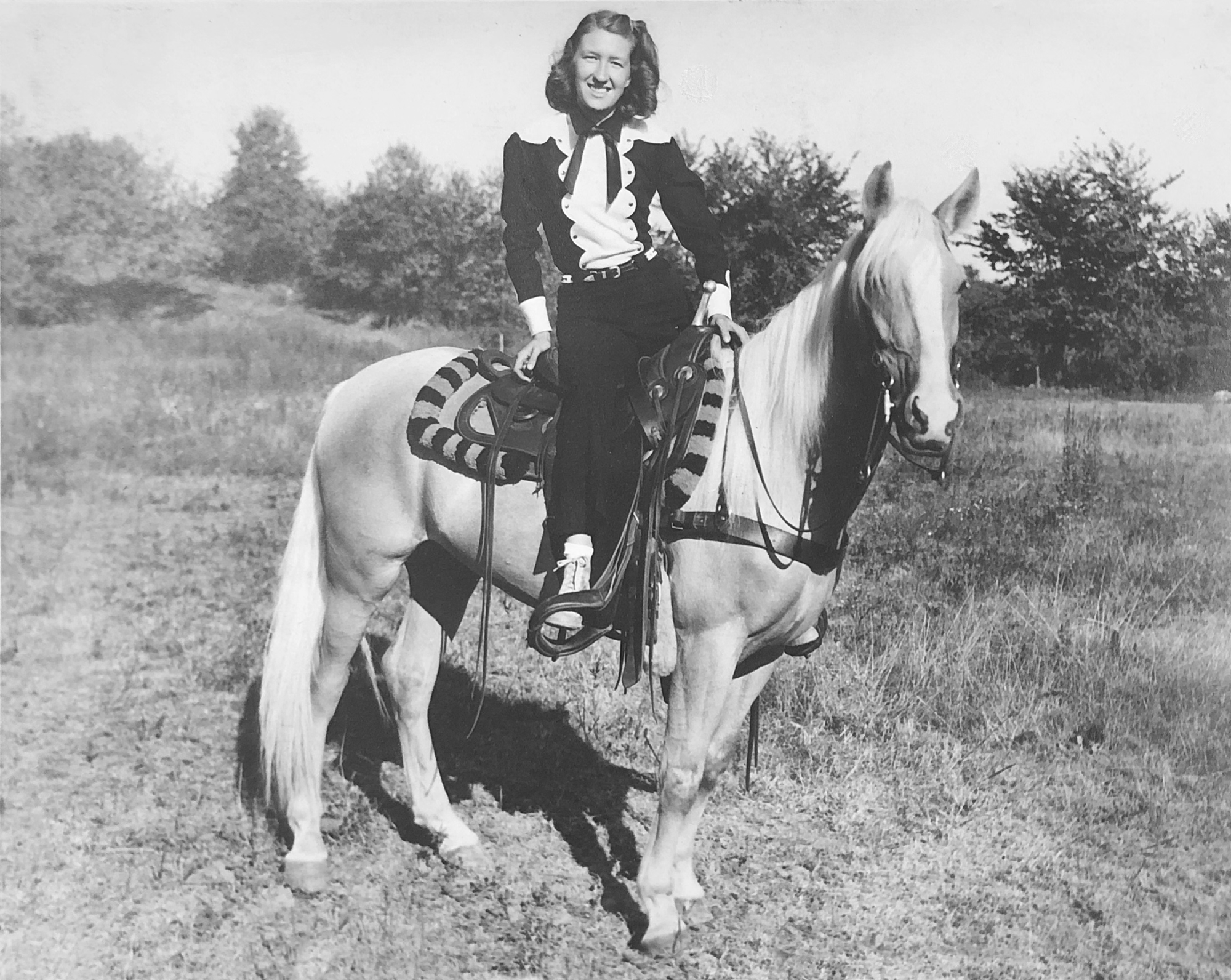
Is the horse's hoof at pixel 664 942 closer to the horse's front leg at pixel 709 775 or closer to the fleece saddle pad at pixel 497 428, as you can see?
the horse's front leg at pixel 709 775

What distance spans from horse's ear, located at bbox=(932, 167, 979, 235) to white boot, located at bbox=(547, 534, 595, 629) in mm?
1466

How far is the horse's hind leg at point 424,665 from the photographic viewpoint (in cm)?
398

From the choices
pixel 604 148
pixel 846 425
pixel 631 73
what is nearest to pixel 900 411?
pixel 846 425

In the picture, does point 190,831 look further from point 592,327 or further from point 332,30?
point 332,30

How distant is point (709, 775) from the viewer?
11.1 ft

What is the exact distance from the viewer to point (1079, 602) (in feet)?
17.7

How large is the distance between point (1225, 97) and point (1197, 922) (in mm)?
3271

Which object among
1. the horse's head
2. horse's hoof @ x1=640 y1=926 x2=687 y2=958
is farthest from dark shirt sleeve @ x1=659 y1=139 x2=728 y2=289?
horse's hoof @ x1=640 y1=926 x2=687 y2=958

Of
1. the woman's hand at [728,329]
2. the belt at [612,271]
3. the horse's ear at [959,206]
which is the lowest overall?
the woman's hand at [728,329]

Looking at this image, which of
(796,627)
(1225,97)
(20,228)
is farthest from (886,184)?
(20,228)

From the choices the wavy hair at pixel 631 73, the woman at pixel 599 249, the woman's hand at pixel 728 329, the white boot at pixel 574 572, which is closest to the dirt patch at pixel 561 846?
the white boot at pixel 574 572

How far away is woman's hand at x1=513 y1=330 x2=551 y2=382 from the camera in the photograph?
329 centimetres

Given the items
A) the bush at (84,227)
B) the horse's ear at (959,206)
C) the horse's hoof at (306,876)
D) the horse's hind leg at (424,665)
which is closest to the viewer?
the horse's ear at (959,206)

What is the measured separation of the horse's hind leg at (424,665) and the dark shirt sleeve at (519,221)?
51.0 inches
